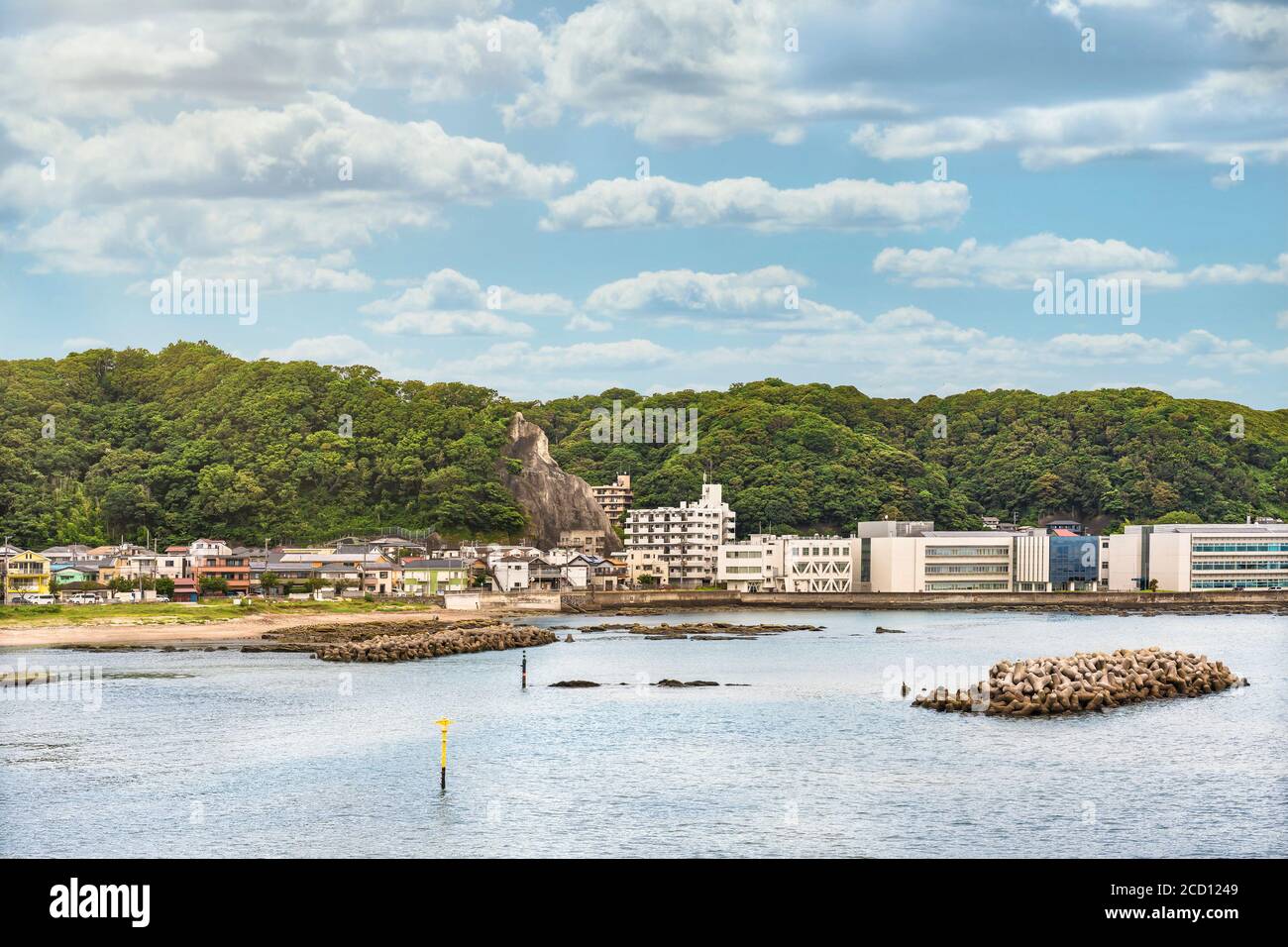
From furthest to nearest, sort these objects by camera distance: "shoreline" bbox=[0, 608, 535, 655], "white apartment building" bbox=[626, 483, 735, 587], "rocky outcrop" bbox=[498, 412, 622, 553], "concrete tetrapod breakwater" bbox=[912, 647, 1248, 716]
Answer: "rocky outcrop" bbox=[498, 412, 622, 553]
"white apartment building" bbox=[626, 483, 735, 587]
"shoreline" bbox=[0, 608, 535, 655]
"concrete tetrapod breakwater" bbox=[912, 647, 1248, 716]

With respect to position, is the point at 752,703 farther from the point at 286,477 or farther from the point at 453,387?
the point at 453,387

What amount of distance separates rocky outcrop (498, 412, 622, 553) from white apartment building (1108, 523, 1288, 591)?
Result: 120 ft

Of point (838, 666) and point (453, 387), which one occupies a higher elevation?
point (453, 387)

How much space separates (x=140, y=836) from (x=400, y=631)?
1349 inches

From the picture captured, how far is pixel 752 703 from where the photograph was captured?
30.9 meters

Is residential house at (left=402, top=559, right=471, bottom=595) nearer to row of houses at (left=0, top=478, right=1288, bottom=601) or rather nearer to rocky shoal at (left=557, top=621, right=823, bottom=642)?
row of houses at (left=0, top=478, right=1288, bottom=601)

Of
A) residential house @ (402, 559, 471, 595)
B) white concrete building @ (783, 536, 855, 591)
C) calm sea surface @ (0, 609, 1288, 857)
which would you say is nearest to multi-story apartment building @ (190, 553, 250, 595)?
residential house @ (402, 559, 471, 595)

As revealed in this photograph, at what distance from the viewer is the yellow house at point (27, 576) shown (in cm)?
5850

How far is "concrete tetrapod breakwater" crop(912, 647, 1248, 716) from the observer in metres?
28.9

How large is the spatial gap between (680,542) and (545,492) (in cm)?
1186

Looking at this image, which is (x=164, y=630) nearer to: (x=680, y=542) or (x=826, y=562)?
(x=826, y=562)

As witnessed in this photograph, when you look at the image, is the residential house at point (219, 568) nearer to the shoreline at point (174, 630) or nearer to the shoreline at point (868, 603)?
the shoreline at point (174, 630)

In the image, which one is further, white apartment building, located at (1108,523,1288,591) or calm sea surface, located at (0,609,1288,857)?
white apartment building, located at (1108,523,1288,591)
